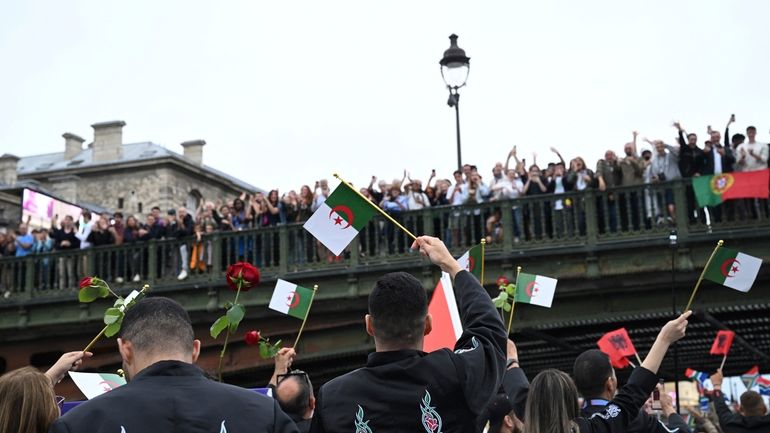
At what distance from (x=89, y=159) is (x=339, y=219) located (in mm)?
59015

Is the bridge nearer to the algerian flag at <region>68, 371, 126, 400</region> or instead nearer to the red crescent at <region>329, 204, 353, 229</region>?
the red crescent at <region>329, 204, 353, 229</region>

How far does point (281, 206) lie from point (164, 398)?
18.3 metres

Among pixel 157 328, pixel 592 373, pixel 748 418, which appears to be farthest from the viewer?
pixel 748 418

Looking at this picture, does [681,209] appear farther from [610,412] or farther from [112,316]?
[610,412]

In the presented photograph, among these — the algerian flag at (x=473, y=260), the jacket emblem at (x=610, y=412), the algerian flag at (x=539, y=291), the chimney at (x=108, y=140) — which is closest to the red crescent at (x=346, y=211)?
the algerian flag at (x=473, y=260)

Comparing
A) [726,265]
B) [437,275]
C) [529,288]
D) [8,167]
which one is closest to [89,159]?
[8,167]

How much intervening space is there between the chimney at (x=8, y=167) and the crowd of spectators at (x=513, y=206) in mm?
41253

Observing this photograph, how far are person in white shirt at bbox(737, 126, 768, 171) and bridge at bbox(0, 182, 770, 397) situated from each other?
0.76 metres

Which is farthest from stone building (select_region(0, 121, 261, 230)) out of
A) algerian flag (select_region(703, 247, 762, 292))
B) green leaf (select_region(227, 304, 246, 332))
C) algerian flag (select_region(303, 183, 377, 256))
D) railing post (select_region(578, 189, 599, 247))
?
algerian flag (select_region(303, 183, 377, 256))

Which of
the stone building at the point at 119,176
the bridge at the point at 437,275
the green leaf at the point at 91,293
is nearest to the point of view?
the green leaf at the point at 91,293

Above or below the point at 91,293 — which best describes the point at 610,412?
below

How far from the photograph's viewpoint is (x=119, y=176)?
62031mm

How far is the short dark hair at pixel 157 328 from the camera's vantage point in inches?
167

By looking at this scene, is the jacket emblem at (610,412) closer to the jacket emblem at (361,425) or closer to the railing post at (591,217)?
the jacket emblem at (361,425)
